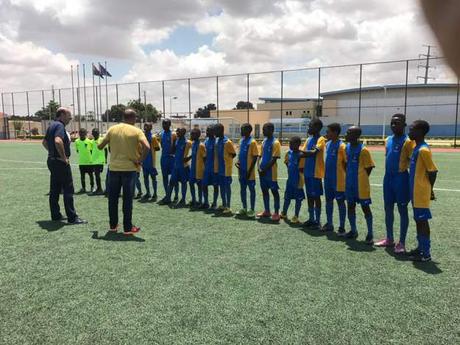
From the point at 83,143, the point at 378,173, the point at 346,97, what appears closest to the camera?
the point at 83,143

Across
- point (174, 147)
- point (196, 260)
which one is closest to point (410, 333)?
point (196, 260)

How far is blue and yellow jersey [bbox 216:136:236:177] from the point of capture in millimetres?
8250

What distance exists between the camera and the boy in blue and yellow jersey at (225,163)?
824cm

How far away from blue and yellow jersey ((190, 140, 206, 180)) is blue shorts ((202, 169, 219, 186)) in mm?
220

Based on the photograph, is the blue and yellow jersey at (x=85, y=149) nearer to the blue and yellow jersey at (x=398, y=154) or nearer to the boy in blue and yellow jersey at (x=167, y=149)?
the boy in blue and yellow jersey at (x=167, y=149)

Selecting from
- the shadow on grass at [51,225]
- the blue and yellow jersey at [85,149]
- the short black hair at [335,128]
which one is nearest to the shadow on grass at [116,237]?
the shadow on grass at [51,225]

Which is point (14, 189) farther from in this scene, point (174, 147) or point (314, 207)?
point (314, 207)

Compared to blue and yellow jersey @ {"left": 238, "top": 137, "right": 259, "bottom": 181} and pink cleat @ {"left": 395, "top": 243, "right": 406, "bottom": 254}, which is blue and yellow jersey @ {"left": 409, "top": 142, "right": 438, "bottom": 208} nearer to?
pink cleat @ {"left": 395, "top": 243, "right": 406, "bottom": 254}

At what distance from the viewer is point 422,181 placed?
495 centimetres

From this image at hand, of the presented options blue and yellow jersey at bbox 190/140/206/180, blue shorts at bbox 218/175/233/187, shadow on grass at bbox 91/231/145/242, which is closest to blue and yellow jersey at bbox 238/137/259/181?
blue shorts at bbox 218/175/233/187

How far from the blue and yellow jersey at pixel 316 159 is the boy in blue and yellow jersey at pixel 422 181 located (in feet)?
6.17

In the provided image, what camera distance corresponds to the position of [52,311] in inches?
144

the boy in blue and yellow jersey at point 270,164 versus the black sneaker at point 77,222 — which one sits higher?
the boy in blue and yellow jersey at point 270,164

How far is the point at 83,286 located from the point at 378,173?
40.7 ft
